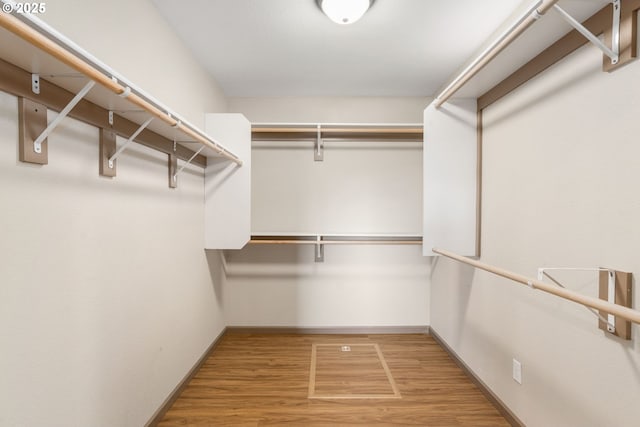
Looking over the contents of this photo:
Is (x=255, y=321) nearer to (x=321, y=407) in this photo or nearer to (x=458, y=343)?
(x=321, y=407)

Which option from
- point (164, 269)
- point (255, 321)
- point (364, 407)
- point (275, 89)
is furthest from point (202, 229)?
point (364, 407)

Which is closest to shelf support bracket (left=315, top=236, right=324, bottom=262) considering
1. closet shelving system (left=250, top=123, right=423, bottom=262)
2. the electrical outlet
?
closet shelving system (left=250, top=123, right=423, bottom=262)

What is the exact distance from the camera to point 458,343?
8.62 ft

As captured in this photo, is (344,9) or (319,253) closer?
(344,9)

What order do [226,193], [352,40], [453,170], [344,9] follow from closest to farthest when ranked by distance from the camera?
[344,9], [352,40], [453,170], [226,193]

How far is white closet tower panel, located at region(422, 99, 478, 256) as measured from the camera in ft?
7.50

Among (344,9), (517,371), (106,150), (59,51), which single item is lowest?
(517,371)

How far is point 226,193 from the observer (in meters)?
2.66

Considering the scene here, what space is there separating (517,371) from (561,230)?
2.93ft

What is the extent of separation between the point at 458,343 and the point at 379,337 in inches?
31.6

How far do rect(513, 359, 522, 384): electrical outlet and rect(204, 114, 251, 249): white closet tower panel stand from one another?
204 centimetres

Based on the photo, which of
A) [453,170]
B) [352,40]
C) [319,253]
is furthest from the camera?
[319,253]

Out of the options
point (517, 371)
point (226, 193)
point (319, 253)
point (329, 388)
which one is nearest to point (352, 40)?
point (226, 193)

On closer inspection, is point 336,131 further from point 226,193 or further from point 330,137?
point 226,193
